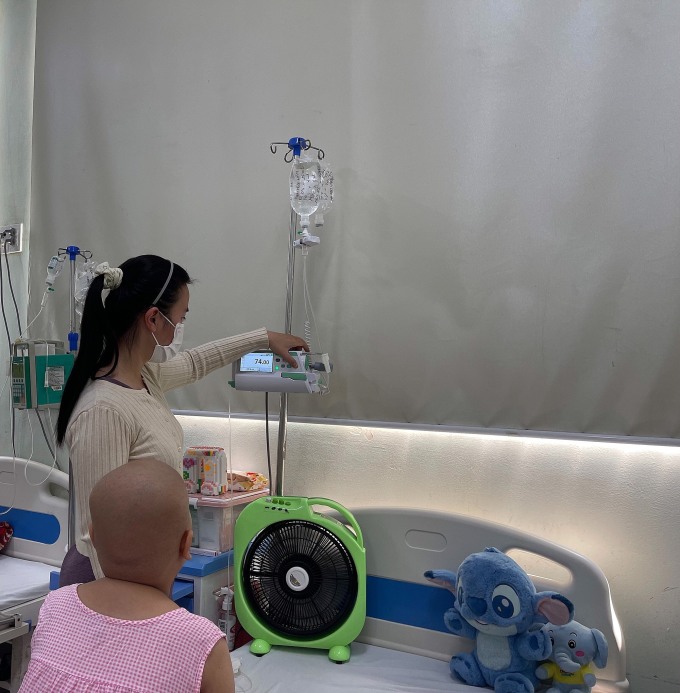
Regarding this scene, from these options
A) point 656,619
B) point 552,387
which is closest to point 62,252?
point 552,387

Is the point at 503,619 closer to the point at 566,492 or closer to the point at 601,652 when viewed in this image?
the point at 601,652

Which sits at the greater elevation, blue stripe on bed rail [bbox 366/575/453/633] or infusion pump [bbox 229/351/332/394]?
infusion pump [bbox 229/351/332/394]

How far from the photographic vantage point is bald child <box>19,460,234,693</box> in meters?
0.91

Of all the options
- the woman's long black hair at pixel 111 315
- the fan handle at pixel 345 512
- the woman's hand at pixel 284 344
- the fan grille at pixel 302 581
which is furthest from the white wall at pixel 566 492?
the woman's long black hair at pixel 111 315

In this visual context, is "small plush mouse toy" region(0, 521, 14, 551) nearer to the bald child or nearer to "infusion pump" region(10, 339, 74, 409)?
"infusion pump" region(10, 339, 74, 409)

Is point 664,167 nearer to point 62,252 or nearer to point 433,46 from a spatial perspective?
point 433,46

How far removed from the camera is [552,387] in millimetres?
1956

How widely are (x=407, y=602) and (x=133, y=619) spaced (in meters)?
1.25

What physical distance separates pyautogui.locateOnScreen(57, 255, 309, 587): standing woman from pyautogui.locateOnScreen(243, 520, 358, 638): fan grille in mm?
500

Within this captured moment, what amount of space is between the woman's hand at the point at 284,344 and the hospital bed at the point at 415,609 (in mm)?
550

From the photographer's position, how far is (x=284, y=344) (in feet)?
6.75

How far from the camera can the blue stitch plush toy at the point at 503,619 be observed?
169cm

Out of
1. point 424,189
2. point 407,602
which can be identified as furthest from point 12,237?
point 407,602

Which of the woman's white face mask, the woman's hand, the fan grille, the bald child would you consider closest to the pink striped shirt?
the bald child
